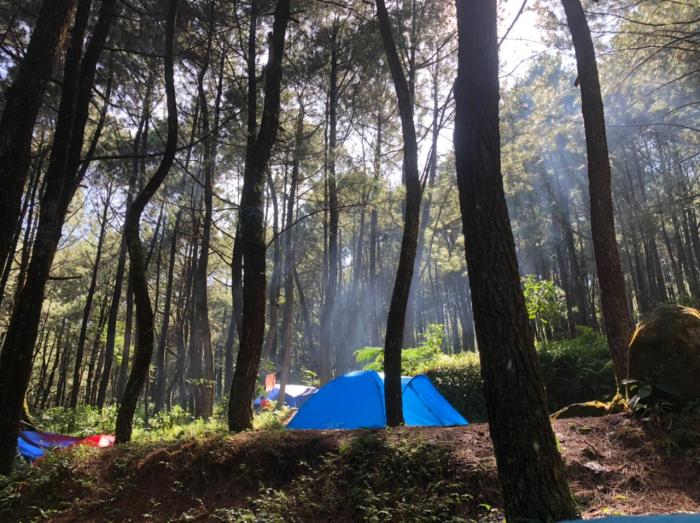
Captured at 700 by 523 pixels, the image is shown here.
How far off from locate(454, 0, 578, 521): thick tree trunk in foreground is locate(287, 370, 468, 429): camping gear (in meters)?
5.13

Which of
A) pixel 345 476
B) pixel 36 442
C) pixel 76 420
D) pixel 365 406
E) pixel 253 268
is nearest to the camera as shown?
pixel 345 476

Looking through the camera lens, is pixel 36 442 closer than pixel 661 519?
No

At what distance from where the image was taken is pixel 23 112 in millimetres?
4645

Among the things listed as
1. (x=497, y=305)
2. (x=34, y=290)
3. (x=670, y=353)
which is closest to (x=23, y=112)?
(x=34, y=290)

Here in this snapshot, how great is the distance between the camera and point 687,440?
370 cm

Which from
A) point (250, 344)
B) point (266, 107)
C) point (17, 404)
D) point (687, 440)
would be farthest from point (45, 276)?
point (687, 440)

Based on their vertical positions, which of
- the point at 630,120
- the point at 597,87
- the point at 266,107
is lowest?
the point at 597,87

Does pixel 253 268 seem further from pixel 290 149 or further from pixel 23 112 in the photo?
pixel 290 149

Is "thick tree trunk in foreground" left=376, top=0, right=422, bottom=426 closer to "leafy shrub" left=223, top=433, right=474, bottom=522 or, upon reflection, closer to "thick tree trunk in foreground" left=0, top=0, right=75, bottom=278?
"leafy shrub" left=223, top=433, right=474, bottom=522

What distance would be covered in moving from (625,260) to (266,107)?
24.0 metres

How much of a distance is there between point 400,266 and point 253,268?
2.11 meters

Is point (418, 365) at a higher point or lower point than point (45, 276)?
lower

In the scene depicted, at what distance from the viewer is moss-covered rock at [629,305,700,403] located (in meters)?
4.05

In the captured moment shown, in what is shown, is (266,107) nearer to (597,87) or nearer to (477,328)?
(597,87)
